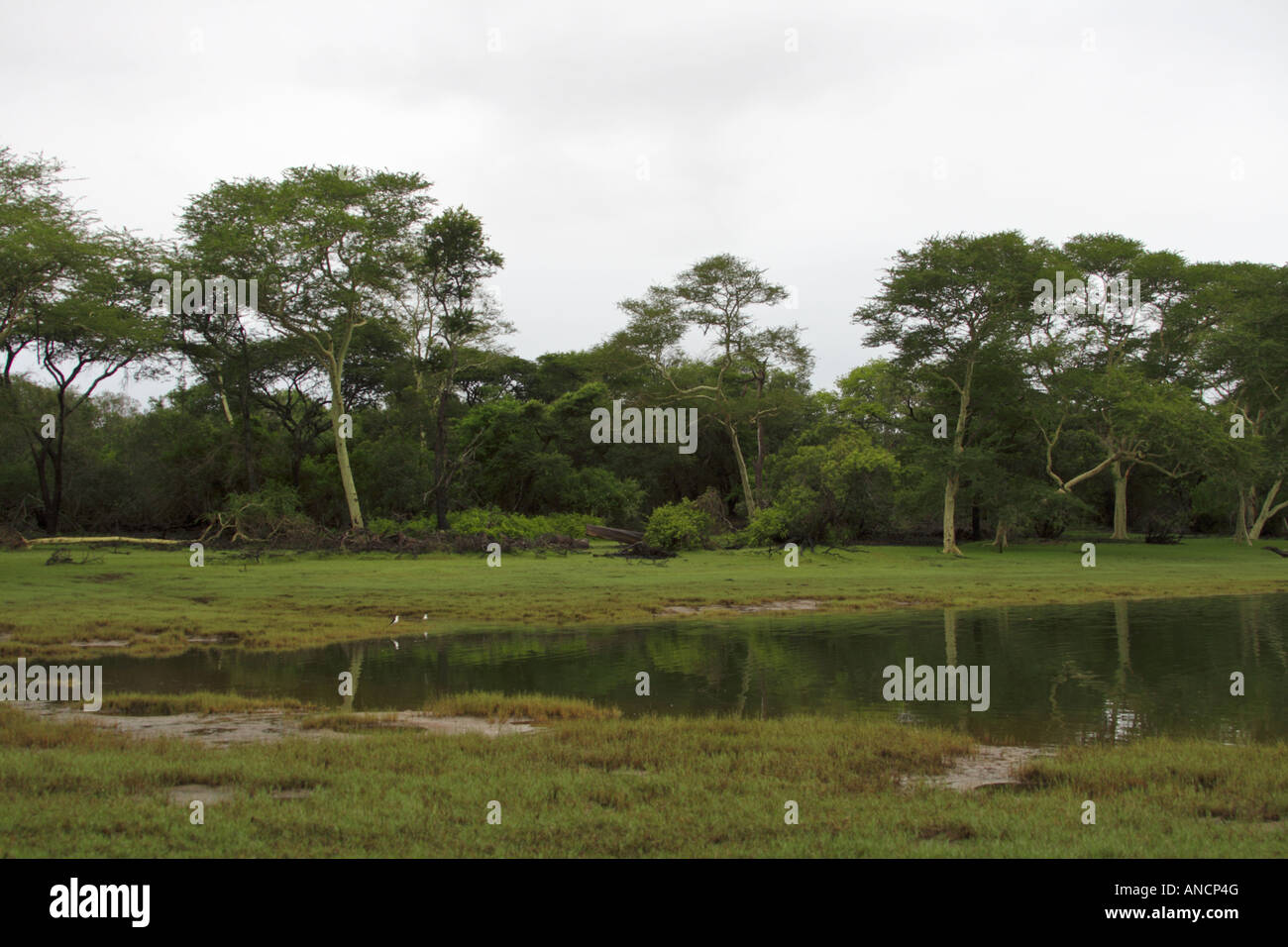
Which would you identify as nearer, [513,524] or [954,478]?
[954,478]

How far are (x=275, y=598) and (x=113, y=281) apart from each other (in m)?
21.7

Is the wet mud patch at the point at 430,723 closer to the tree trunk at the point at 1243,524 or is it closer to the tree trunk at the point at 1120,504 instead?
the tree trunk at the point at 1120,504

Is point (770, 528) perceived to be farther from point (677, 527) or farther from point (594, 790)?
point (594, 790)

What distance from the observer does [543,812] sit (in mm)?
6504

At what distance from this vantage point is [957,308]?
37.7 metres

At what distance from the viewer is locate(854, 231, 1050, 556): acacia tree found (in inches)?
1454

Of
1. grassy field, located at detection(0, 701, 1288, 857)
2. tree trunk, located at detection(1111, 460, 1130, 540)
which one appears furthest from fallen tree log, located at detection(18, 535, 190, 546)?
tree trunk, located at detection(1111, 460, 1130, 540)

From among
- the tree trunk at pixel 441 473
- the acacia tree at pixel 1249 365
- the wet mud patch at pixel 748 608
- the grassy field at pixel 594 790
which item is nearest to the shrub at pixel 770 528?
the tree trunk at pixel 441 473

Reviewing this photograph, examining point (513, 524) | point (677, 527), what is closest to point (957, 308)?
point (677, 527)

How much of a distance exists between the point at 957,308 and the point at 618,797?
114ft

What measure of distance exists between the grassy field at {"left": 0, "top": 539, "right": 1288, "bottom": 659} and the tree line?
6.05m

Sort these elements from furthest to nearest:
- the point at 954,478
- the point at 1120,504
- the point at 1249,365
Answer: the point at 1120,504 < the point at 1249,365 < the point at 954,478

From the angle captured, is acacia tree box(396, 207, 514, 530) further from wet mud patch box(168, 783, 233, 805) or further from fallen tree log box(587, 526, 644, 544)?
wet mud patch box(168, 783, 233, 805)

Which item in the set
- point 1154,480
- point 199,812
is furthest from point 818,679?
point 1154,480
